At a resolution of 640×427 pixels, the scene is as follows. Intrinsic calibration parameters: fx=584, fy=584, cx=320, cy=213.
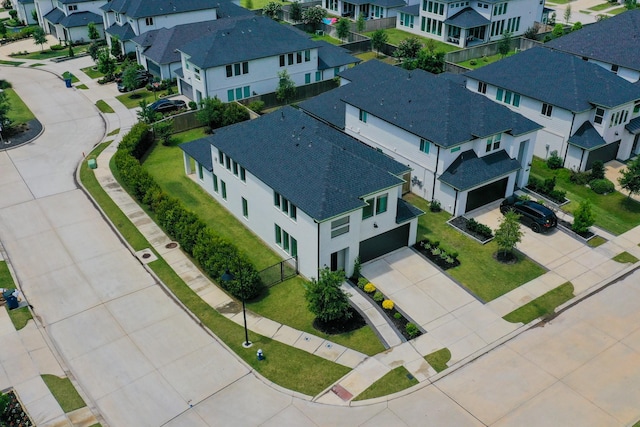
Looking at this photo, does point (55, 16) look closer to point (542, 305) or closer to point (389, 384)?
point (389, 384)

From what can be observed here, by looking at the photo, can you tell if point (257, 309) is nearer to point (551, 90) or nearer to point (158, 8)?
point (551, 90)

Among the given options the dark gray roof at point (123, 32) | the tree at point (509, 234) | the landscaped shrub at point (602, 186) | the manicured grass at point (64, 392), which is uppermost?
the dark gray roof at point (123, 32)

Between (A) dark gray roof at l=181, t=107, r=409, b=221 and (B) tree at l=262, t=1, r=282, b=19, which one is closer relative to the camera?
(A) dark gray roof at l=181, t=107, r=409, b=221

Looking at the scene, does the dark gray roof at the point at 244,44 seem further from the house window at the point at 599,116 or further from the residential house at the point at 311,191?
the house window at the point at 599,116

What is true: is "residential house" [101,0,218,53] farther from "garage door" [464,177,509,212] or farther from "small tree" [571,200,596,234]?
"small tree" [571,200,596,234]

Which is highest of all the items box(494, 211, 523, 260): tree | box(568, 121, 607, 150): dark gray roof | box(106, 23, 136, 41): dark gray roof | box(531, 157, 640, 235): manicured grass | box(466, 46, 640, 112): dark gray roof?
box(466, 46, 640, 112): dark gray roof

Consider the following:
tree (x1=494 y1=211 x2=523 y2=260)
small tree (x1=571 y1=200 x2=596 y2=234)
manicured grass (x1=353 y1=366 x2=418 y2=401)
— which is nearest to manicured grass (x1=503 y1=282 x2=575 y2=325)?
tree (x1=494 y1=211 x2=523 y2=260)

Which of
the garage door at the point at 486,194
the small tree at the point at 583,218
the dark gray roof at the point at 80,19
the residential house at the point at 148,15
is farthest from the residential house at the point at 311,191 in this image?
the dark gray roof at the point at 80,19

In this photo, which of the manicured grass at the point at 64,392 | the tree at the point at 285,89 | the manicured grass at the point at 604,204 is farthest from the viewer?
the tree at the point at 285,89
